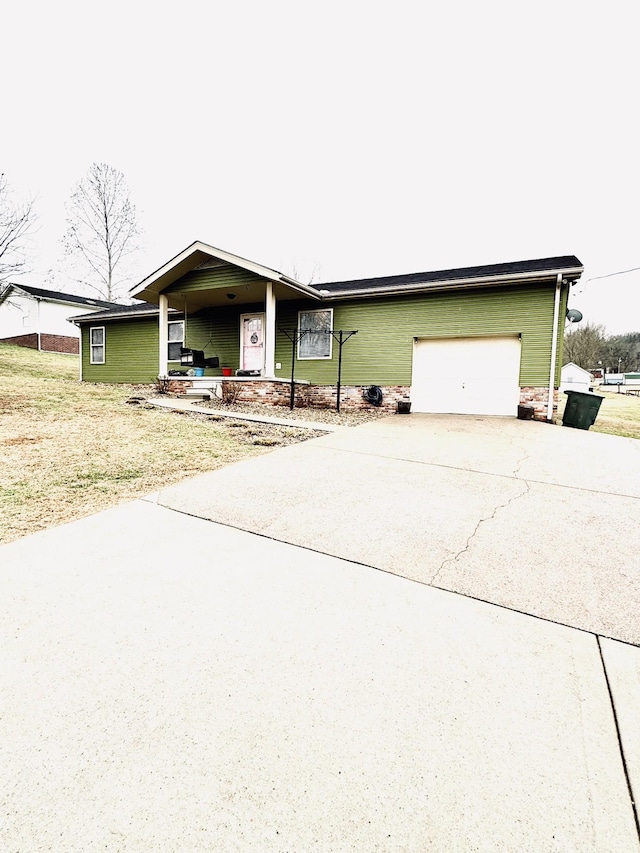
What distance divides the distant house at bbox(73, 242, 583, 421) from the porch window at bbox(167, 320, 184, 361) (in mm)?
362

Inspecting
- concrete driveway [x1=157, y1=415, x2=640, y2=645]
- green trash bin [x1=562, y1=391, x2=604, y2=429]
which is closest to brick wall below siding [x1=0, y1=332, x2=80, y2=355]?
concrete driveway [x1=157, y1=415, x2=640, y2=645]

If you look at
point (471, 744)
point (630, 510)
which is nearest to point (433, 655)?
point (471, 744)

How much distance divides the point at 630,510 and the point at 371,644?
3360 mm

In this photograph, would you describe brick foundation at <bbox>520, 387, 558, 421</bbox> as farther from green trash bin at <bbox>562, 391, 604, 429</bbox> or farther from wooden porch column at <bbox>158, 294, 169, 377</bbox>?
Result: wooden porch column at <bbox>158, 294, 169, 377</bbox>

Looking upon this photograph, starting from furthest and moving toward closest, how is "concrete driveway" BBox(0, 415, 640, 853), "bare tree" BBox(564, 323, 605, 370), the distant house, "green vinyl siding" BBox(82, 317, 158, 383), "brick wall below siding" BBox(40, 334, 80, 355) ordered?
1. "bare tree" BBox(564, 323, 605, 370)
2. "brick wall below siding" BBox(40, 334, 80, 355)
3. "green vinyl siding" BBox(82, 317, 158, 383)
4. the distant house
5. "concrete driveway" BBox(0, 415, 640, 853)

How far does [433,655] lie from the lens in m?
1.93

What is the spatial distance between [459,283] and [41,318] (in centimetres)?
2667

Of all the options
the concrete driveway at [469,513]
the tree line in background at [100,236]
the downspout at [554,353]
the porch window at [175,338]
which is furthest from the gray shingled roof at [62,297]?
the downspout at [554,353]

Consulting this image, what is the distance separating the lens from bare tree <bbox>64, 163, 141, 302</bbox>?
26.0 m

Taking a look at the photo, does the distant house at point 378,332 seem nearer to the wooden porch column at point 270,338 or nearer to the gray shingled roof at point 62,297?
the wooden porch column at point 270,338

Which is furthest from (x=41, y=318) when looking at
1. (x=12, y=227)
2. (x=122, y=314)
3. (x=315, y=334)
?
(x=315, y=334)

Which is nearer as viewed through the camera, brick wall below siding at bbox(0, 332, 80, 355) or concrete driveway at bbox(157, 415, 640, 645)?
concrete driveway at bbox(157, 415, 640, 645)

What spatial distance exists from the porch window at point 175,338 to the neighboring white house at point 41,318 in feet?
51.0

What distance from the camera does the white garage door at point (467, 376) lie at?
1044cm
